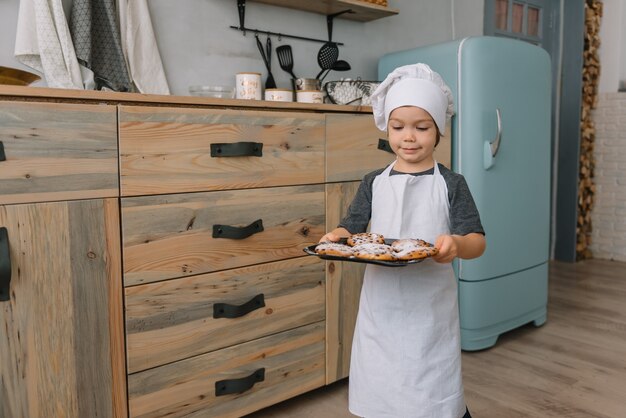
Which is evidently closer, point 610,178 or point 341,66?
point 341,66

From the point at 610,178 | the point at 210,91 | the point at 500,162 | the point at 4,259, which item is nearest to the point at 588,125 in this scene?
the point at 610,178

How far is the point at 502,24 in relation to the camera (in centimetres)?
369

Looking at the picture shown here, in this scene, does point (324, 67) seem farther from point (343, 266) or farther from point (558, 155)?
point (558, 155)

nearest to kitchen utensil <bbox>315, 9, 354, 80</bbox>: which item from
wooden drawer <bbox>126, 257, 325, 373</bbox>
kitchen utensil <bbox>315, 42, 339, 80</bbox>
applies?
kitchen utensil <bbox>315, 42, 339, 80</bbox>

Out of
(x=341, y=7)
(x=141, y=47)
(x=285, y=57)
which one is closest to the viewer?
(x=141, y=47)

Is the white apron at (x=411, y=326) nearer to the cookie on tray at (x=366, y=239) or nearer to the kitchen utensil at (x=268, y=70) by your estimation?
the cookie on tray at (x=366, y=239)

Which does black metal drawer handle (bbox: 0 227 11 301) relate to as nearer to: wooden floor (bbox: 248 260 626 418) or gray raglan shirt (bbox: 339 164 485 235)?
gray raglan shirt (bbox: 339 164 485 235)

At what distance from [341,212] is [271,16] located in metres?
0.98

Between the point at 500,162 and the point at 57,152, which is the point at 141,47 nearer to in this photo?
the point at 57,152

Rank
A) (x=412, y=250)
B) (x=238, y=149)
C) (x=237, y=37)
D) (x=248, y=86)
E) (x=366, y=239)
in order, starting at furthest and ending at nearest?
(x=237, y=37) < (x=248, y=86) < (x=238, y=149) < (x=366, y=239) < (x=412, y=250)

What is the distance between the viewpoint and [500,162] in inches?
99.4

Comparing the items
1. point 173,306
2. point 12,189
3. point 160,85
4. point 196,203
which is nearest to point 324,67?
point 160,85

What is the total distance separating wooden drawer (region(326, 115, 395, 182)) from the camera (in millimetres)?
1947

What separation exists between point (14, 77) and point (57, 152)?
0.98 ft
